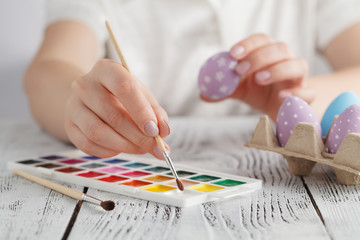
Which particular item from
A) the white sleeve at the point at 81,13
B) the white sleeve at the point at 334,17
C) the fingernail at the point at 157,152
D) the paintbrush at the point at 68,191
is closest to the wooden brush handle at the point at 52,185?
the paintbrush at the point at 68,191

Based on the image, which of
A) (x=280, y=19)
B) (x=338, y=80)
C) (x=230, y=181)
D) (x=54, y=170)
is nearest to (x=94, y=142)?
(x=54, y=170)

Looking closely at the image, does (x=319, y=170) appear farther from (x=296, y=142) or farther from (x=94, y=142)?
(x=94, y=142)

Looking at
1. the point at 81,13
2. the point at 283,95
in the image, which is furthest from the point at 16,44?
the point at 283,95

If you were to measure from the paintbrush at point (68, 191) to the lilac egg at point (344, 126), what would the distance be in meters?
0.28

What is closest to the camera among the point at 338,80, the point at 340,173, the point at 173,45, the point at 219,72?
the point at 340,173

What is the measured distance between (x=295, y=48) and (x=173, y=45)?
0.34 meters

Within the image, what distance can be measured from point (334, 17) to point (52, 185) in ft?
2.86

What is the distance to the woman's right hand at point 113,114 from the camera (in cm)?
58

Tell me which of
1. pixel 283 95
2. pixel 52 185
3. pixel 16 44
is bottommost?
pixel 16 44

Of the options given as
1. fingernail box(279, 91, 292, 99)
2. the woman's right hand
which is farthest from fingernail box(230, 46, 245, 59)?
the woman's right hand

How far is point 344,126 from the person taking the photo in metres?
0.58

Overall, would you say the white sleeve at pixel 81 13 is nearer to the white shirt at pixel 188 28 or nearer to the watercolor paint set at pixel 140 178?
the white shirt at pixel 188 28

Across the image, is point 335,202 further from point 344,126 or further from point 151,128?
point 151,128

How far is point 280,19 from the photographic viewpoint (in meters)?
1.30
